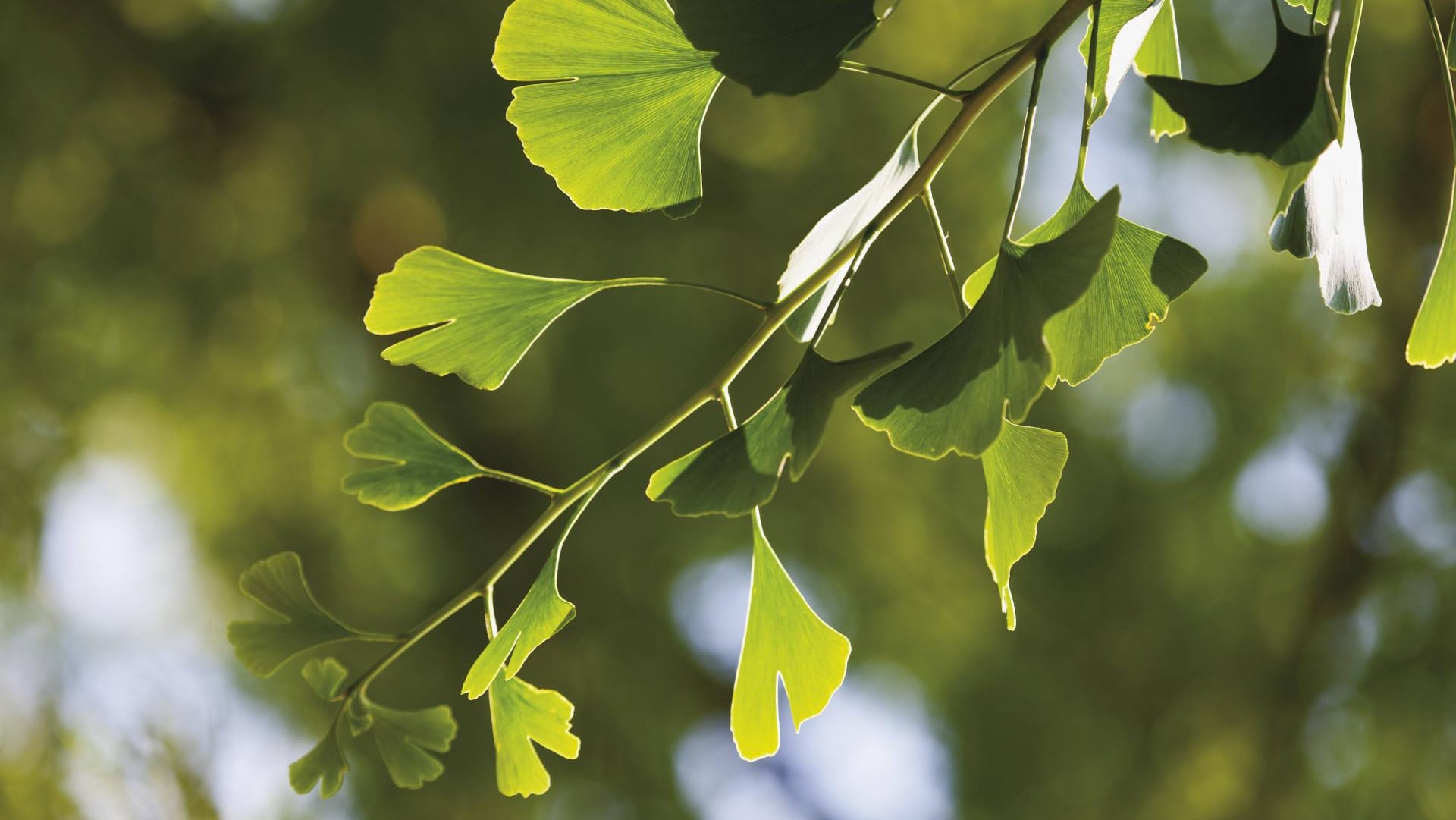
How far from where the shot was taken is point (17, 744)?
3.33ft

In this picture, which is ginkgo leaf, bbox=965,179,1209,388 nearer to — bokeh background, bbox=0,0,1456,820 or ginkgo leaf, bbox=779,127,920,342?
ginkgo leaf, bbox=779,127,920,342

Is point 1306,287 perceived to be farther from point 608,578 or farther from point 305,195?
point 305,195

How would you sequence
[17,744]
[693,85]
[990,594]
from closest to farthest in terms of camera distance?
1. [693,85]
2. [17,744]
3. [990,594]

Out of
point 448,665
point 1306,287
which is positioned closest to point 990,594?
point 1306,287

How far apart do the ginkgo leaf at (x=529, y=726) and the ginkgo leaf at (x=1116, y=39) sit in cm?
18

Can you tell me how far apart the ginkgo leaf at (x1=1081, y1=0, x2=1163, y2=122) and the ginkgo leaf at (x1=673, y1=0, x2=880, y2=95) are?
0.18 ft

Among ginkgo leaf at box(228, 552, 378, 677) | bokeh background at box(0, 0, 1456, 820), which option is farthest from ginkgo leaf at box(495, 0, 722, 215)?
bokeh background at box(0, 0, 1456, 820)

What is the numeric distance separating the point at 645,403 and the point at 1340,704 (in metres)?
0.89

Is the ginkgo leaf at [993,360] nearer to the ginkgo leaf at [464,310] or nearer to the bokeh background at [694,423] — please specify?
the ginkgo leaf at [464,310]

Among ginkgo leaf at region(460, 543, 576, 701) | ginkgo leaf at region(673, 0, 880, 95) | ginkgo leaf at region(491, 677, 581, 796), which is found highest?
ginkgo leaf at region(673, 0, 880, 95)

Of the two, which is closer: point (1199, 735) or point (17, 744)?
point (17, 744)

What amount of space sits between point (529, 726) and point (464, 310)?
0.10 meters

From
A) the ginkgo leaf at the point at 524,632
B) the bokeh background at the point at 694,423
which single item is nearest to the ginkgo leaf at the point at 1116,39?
the ginkgo leaf at the point at 524,632

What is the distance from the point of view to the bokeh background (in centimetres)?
112
